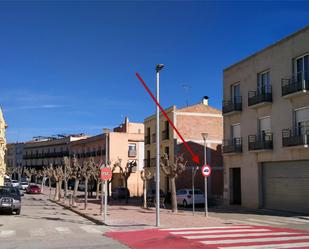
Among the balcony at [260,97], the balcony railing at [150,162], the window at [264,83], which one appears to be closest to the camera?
the balcony at [260,97]

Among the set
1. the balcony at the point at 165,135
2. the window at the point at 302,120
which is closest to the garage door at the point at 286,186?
the window at the point at 302,120

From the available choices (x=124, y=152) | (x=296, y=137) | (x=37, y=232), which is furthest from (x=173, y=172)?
(x=124, y=152)

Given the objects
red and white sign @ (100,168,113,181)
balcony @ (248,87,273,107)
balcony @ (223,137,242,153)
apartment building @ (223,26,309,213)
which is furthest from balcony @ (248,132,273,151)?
red and white sign @ (100,168,113,181)

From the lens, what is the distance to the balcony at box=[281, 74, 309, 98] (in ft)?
91.4

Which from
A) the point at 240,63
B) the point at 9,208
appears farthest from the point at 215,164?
the point at 9,208

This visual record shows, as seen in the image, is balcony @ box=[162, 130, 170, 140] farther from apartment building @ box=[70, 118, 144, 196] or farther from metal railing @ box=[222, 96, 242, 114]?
apartment building @ box=[70, 118, 144, 196]

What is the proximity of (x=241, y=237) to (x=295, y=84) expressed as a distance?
48.1 feet

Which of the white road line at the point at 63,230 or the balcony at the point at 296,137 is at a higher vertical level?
the balcony at the point at 296,137

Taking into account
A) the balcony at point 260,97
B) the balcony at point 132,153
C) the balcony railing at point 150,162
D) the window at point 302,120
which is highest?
the balcony at point 260,97

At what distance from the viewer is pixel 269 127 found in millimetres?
32250

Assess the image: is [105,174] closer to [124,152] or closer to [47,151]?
[124,152]

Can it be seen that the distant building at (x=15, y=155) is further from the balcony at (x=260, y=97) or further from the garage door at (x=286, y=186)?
the garage door at (x=286, y=186)

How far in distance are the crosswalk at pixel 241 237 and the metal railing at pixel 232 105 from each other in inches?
680

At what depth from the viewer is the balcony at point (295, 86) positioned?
27.9m
